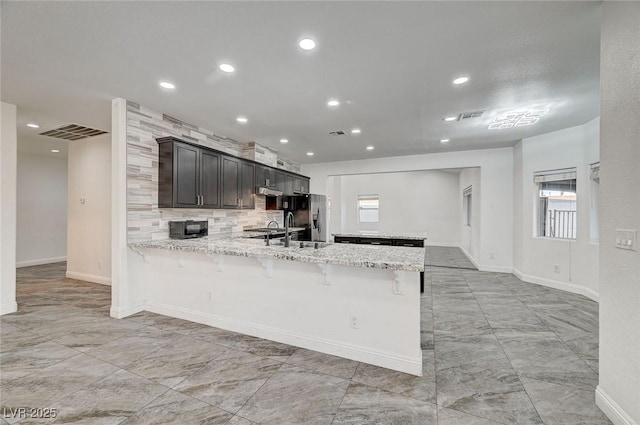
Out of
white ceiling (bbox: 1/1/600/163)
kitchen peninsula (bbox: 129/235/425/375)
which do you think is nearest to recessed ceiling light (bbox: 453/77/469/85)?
white ceiling (bbox: 1/1/600/163)

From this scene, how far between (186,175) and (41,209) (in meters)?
5.99

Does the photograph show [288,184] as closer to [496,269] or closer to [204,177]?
[204,177]

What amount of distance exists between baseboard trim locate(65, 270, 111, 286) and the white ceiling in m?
2.81

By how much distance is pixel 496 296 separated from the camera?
4.39 metres

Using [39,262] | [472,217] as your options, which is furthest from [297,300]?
[39,262]

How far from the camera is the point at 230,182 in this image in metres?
4.78

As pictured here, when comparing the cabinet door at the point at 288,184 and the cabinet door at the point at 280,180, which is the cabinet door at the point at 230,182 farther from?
the cabinet door at the point at 288,184

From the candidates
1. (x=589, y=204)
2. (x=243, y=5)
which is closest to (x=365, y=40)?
(x=243, y=5)

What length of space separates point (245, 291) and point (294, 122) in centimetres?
268

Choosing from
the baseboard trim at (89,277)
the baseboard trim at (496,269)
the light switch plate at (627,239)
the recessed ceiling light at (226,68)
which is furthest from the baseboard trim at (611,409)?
the baseboard trim at (89,277)

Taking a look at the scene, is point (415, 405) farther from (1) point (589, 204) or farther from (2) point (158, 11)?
(1) point (589, 204)

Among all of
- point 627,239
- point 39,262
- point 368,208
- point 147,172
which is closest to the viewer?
point 627,239

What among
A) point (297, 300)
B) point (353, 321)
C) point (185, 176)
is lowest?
point (353, 321)

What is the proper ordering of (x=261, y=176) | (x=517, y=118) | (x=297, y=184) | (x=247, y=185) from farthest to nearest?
(x=297, y=184)
(x=261, y=176)
(x=247, y=185)
(x=517, y=118)
